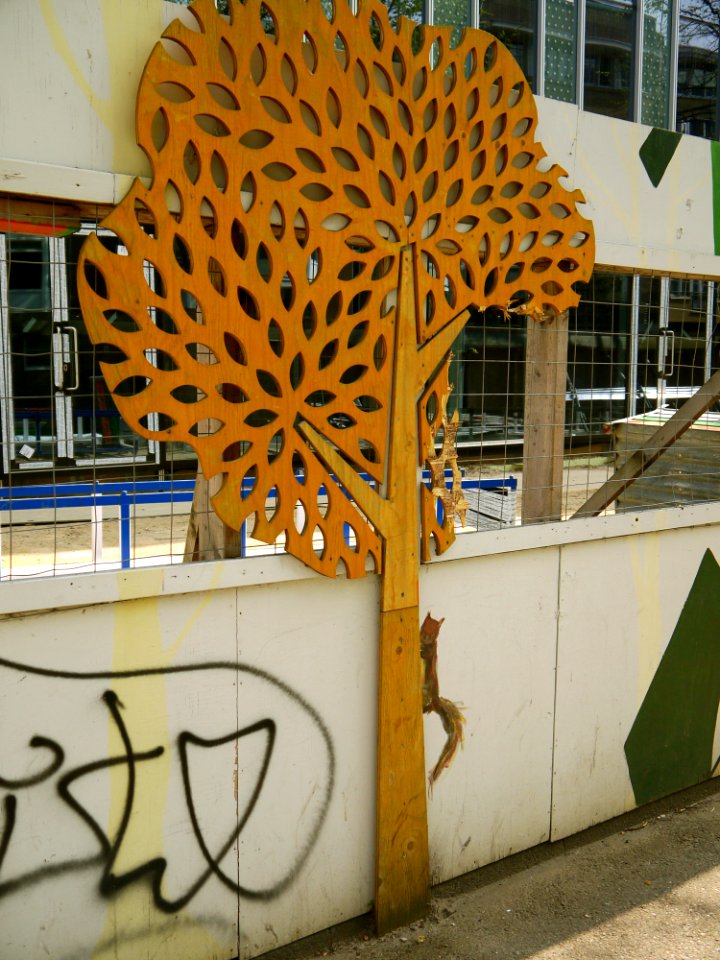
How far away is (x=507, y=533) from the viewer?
12.4 ft

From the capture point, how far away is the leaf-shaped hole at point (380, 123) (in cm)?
322

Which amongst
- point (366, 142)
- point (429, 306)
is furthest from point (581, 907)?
point (366, 142)

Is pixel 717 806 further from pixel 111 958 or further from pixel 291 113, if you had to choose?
pixel 291 113

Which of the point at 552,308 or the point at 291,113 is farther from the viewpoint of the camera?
the point at 552,308

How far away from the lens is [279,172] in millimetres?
3062

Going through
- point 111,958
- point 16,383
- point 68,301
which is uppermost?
point 68,301

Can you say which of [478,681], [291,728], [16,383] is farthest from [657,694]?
[16,383]

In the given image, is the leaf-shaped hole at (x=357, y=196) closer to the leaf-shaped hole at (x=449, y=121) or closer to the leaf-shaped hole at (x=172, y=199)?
the leaf-shaped hole at (x=449, y=121)

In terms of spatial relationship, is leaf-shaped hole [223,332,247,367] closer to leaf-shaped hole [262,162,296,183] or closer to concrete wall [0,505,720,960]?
leaf-shaped hole [262,162,296,183]

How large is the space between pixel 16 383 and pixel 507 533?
265 inches

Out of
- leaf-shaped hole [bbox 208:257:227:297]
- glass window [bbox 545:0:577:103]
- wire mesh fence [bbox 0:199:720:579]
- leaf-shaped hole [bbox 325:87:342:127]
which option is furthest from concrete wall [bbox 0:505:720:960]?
glass window [bbox 545:0:577:103]

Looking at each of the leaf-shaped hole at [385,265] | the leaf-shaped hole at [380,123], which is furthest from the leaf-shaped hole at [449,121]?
the leaf-shaped hole at [385,265]

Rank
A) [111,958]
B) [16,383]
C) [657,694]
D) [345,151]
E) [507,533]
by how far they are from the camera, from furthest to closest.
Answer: [16,383]
[657,694]
[507,533]
[345,151]
[111,958]

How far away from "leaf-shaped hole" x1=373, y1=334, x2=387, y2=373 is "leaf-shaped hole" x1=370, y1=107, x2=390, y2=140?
2.29 feet
